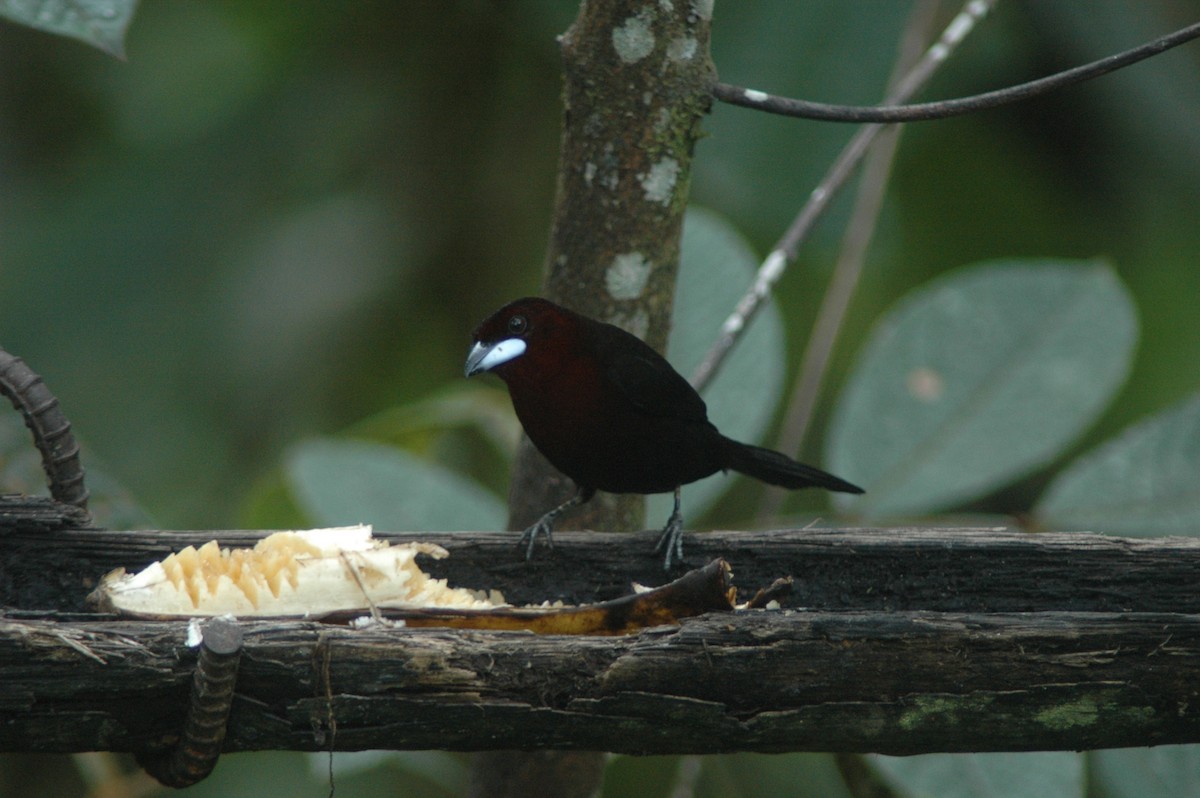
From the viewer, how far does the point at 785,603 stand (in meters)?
1.96

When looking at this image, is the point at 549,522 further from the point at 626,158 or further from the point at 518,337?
the point at 626,158

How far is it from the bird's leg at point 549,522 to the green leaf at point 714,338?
0.75 ft

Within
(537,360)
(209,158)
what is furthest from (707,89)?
(209,158)

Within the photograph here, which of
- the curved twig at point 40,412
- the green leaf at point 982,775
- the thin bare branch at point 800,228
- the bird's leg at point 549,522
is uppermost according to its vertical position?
the thin bare branch at point 800,228

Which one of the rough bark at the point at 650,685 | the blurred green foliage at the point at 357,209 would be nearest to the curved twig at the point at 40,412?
the rough bark at the point at 650,685

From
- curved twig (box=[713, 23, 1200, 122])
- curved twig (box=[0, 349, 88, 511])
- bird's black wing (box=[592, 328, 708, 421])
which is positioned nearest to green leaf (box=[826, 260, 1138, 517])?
bird's black wing (box=[592, 328, 708, 421])

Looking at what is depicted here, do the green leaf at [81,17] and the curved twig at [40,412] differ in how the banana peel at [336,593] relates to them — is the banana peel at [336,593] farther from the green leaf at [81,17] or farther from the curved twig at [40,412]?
the green leaf at [81,17]

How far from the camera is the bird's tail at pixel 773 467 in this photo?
251cm

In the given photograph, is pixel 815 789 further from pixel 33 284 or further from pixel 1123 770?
pixel 33 284

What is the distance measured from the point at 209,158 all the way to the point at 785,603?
9.40ft

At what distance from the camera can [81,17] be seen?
6.02ft

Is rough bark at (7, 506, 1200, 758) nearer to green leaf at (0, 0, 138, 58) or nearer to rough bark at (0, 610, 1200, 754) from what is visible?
rough bark at (0, 610, 1200, 754)

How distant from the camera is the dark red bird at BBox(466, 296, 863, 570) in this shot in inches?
89.0

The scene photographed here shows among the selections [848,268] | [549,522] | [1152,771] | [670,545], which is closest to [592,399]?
[549,522]
